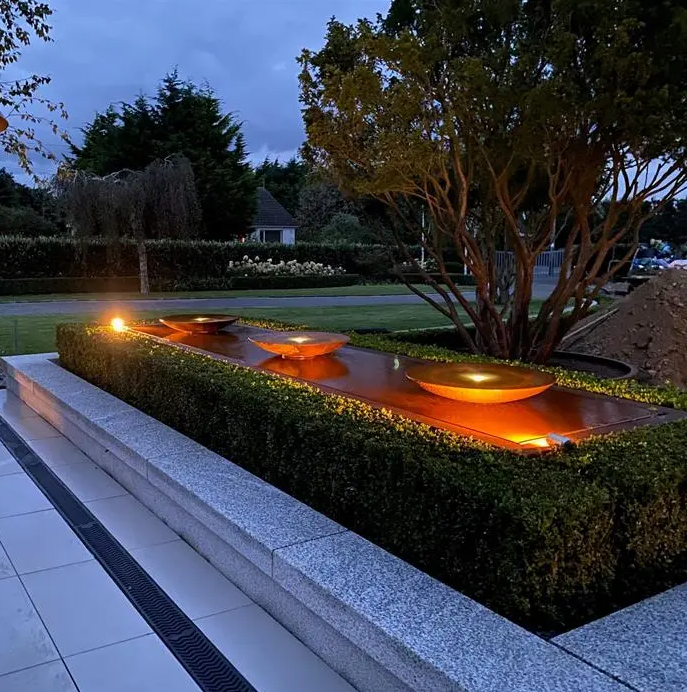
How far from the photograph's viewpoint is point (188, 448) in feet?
11.5

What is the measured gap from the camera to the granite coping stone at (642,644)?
1.67m

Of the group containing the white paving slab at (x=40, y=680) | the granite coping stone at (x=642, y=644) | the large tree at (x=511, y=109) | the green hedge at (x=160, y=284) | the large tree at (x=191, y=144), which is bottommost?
the white paving slab at (x=40, y=680)

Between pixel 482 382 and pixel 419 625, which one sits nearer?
pixel 419 625

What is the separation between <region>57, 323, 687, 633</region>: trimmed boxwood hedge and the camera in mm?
2035

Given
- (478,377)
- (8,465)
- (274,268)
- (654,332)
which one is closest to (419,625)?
(478,377)

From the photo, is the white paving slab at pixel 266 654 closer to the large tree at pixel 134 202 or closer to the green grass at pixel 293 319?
the green grass at pixel 293 319

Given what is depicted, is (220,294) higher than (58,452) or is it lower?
higher

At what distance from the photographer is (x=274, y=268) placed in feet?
74.4

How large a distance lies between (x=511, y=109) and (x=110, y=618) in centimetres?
477

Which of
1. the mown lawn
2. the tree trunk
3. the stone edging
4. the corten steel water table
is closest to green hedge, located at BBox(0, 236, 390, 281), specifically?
the tree trunk

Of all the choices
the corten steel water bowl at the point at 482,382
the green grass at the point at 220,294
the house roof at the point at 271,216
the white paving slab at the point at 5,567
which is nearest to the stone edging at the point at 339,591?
the white paving slab at the point at 5,567

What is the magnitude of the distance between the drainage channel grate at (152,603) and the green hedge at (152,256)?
16.5m

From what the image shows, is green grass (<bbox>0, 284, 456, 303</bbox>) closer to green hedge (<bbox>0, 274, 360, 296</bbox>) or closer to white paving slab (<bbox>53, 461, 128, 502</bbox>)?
green hedge (<bbox>0, 274, 360, 296</bbox>)

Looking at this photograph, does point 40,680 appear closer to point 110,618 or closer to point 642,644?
point 110,618
